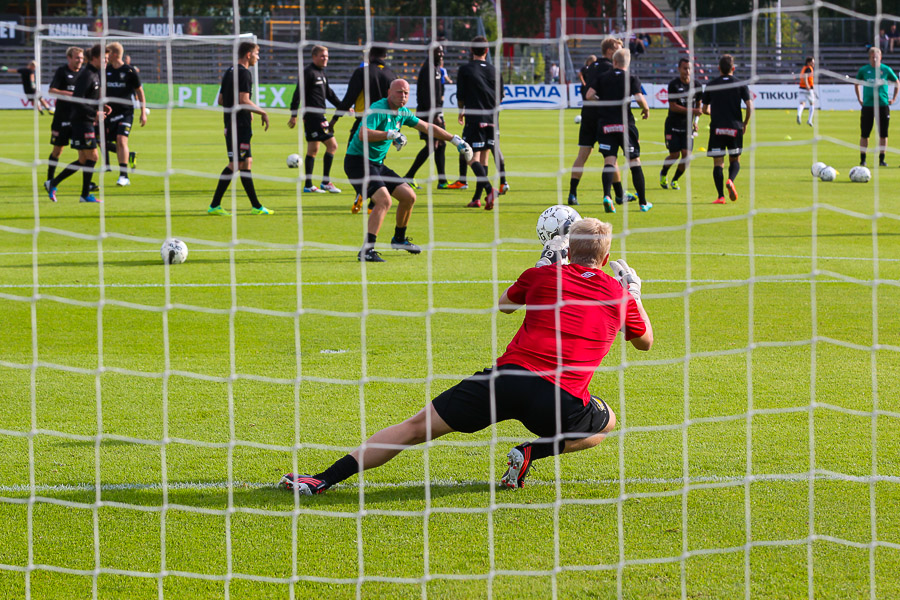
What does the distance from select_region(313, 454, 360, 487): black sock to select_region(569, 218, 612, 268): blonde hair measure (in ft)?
4.45

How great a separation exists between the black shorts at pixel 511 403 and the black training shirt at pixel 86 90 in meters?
10.4

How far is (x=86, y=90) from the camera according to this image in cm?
1371

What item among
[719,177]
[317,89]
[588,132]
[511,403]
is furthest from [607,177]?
[511,403]

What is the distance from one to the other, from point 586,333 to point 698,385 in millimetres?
1939

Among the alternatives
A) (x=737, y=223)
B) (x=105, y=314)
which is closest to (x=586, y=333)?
(x=105, y=314)

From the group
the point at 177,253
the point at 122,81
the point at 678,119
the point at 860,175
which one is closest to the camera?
the point at 177,253

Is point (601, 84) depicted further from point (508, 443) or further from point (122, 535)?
point (122, 535)

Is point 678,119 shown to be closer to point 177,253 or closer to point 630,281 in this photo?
point 177,253

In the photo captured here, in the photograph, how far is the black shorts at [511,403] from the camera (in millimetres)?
4594

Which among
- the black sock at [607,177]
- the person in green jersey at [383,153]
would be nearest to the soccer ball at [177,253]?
the person in green jersey at [383,153]

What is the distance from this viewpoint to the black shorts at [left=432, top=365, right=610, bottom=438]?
4594mm

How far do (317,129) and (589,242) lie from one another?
33.9ft

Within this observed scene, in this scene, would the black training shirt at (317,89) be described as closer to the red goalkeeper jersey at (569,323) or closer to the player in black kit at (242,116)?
the player in black kit at (242,116)

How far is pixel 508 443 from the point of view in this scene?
5.54 meters
